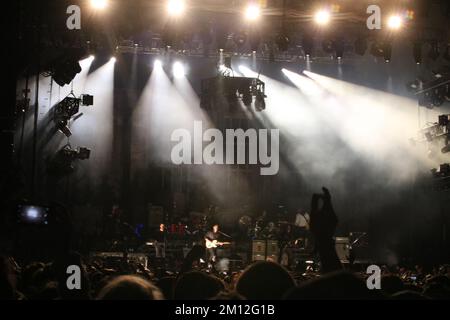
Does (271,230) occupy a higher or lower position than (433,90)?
lower

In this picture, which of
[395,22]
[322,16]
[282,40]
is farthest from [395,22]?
[282,40]

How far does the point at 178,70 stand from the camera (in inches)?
706

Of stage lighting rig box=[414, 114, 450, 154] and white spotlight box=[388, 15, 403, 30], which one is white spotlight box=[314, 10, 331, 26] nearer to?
white spotlight box=[388, 15, 403, 30]

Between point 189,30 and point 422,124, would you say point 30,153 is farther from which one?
point 422,124

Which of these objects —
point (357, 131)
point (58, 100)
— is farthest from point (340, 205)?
point (58, 100)

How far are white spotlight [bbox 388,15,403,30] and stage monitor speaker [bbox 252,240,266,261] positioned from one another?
260 inches

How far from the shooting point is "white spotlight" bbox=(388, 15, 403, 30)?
37.3 feet

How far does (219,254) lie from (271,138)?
15.7 feet

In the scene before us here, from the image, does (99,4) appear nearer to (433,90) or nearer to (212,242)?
(212,242)

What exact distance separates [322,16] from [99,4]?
449cm

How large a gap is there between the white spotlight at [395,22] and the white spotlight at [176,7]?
4.26 meters

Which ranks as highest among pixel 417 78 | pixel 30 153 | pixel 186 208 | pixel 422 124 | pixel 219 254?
pixel 417 78

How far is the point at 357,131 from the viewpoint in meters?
17.8

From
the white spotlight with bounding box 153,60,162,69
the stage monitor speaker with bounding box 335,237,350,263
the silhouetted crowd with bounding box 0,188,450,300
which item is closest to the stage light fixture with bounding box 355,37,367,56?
the stage monitor speaker with bounding box 335,237,350,263
